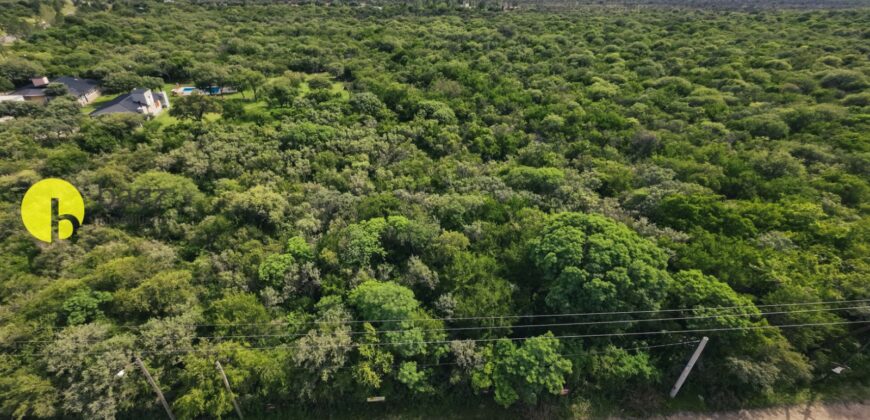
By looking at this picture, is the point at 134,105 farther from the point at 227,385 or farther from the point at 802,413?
the point at 802,413

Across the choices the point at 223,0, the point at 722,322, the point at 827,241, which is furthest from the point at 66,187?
the point at 223,0

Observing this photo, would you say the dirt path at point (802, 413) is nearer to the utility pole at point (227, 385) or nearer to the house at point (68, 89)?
the utility pole at point (227, 385)

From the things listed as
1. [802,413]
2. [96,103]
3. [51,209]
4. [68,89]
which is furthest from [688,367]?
[68,89]

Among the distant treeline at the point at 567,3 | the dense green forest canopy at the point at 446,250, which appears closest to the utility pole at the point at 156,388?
the dense green forest canopy at the point at 446,250

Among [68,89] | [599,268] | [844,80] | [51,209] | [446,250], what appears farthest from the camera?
[68,89]

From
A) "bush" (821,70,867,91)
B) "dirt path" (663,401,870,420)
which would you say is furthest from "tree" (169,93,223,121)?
"bush" (821,70,867,91)

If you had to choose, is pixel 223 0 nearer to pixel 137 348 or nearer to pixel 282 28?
pixel 282 28
